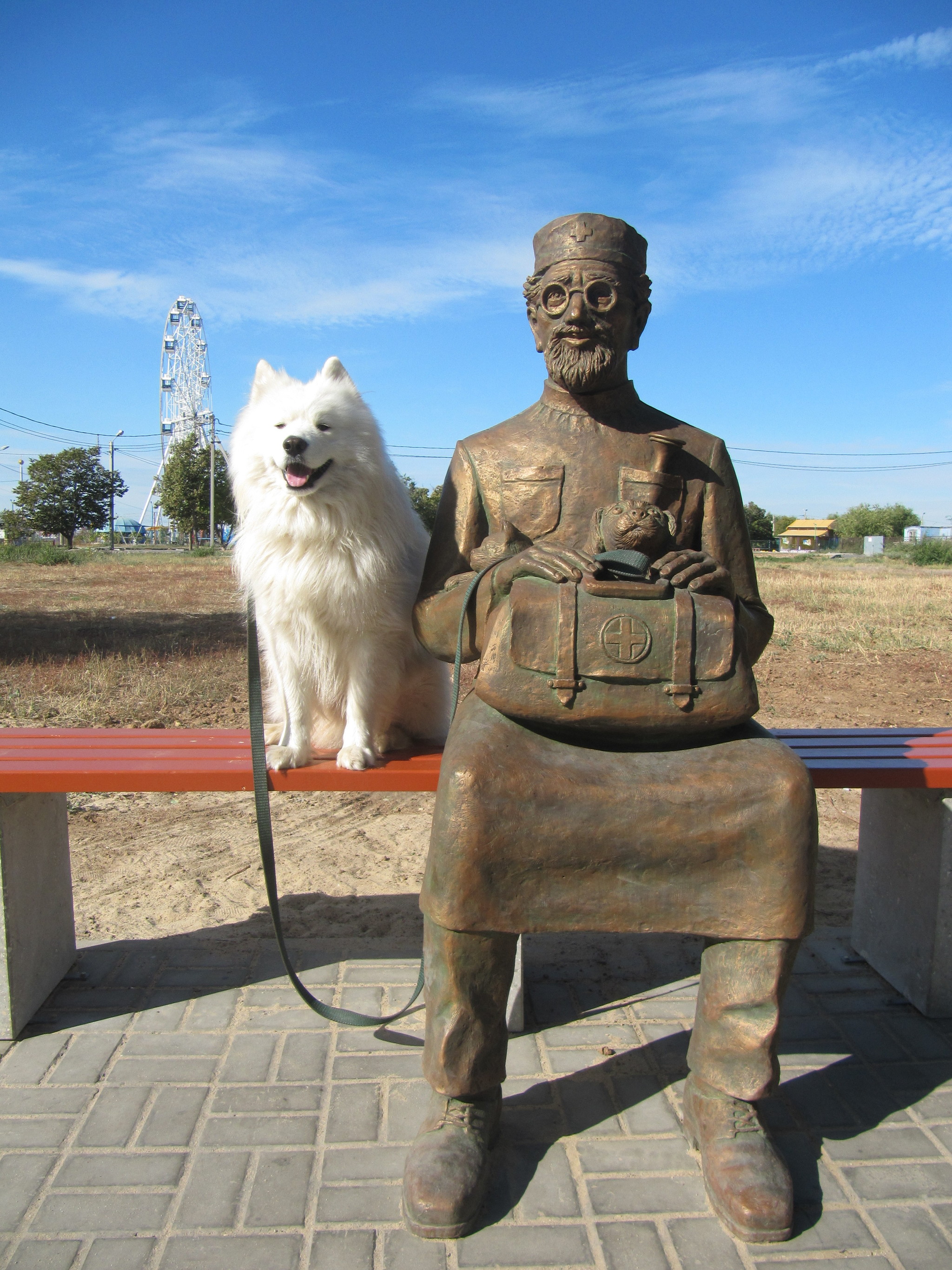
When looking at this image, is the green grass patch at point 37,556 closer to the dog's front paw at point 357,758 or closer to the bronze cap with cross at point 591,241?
the dog's front paw at point 357,758

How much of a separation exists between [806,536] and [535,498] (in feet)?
286

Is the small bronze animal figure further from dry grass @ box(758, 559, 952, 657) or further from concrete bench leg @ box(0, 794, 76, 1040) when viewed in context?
dry grass @ box(758, 559, 952, 657)

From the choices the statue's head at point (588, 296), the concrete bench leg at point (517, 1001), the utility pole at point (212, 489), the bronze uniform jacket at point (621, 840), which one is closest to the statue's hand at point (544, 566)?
the bronze uniform jacket at point (621, 840)

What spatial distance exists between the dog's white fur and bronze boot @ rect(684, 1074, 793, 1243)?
142cm

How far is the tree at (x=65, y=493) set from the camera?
39.7 m

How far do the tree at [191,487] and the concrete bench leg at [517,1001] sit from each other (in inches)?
1455

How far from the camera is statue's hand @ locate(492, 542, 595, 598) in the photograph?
2160mm

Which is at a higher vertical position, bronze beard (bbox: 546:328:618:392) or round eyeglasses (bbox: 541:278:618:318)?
round eyeglasses (bbox: 541:278:618:318)

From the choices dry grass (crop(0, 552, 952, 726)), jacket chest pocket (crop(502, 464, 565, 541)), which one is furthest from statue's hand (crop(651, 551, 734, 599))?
dry grass (crop(0, 552, 952, 726))

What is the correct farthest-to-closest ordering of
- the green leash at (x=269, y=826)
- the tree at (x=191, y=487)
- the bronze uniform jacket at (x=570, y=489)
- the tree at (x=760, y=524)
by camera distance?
the tree at (x=760, y=524), the tree at (x=191, y=487), the green leash at (x=269, y=826), the bronze uniform jacket at (x=570, y=489)

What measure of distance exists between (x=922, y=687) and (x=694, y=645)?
23.7ft

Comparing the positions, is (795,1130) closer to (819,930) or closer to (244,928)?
(819,930)

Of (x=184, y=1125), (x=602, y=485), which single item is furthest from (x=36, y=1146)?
(x=602, y=485)

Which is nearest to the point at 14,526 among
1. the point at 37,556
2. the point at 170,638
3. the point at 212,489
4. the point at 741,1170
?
the point at 37,556
